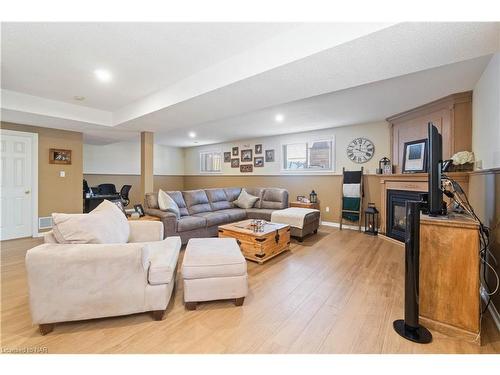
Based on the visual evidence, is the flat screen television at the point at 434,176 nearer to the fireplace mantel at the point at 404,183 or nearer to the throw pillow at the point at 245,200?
the fireplace mantel at the point at 404,183

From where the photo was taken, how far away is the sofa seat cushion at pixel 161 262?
1.76 meters

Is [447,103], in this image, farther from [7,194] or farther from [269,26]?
[7,194]

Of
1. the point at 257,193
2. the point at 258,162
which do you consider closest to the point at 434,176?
the point at 257,193

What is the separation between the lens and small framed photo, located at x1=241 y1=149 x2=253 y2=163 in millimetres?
7066

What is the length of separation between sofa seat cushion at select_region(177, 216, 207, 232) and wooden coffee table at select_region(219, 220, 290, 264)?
2.00ft

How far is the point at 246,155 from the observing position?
7168 mm

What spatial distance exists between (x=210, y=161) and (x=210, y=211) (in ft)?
13.4

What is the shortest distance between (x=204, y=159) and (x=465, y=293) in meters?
7.98

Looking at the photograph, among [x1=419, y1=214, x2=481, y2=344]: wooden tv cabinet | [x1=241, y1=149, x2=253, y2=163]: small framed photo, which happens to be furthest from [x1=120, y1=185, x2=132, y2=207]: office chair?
[x1=419, y1=214, x2=481, y2=344]: wooden tv cabinet

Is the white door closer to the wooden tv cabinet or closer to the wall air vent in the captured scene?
the wall air vent

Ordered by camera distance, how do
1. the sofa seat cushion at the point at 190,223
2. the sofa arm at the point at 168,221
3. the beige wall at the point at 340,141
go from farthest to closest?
the beige wall at the point at 340,141, the sofa seat cushion at the point at 190,223, the sofa arm at the point at 168,221

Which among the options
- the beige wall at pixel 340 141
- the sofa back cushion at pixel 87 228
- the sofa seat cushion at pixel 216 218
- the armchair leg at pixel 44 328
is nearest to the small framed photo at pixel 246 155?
the beige wall at pixel 340 141

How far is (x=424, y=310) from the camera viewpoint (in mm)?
1741

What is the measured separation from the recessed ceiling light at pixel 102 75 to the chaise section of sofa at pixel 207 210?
189 cm
